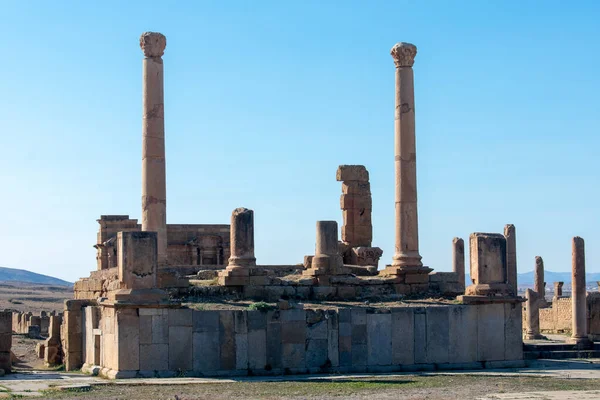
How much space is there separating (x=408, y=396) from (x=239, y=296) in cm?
731

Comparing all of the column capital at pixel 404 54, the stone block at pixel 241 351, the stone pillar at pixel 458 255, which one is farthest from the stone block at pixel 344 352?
the stone pillar at pixel 458 255

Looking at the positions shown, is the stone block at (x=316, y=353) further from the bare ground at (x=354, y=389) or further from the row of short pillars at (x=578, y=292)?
the row of short pillars at (x=578, y=292)

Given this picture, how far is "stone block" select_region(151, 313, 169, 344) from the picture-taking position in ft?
69.7

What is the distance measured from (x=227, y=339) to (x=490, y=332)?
19.4 feet

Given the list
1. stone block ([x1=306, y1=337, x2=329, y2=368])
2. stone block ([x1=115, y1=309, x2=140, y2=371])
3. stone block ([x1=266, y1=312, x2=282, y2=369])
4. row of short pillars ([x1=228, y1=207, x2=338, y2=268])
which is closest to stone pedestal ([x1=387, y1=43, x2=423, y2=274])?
row of short pillars ([x1=228, y1=207, x2=338, y2=268])

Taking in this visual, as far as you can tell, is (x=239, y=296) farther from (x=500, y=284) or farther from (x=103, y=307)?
(x=500, y=284)

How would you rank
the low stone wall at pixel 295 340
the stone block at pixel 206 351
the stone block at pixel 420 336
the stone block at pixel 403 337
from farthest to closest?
the stone block at pixel 420 336, the stone block at pixel 403 337, the stone block at pixel 206 351, the low stone wall at pixel 295 340

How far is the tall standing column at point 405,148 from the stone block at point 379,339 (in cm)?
509

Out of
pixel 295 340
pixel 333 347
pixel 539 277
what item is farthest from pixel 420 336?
pixel 539 277

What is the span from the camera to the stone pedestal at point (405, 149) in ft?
90.6

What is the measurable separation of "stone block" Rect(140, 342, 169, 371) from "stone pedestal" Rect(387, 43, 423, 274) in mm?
8292

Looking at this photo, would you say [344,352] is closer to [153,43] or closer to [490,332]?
[490,332]

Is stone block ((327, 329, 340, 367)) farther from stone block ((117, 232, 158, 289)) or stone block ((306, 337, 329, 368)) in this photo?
stone block ((117, 232, 158, 289))

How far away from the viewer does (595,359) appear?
1017 inches
